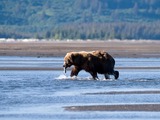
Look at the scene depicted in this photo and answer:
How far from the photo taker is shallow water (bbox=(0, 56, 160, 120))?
21609 mm

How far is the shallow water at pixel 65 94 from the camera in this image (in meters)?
21.6

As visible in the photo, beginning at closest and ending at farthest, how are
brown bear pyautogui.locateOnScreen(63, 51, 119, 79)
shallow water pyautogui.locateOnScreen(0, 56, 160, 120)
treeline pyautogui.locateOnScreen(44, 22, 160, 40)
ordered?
shallow water pyautogui.locateOnScreen(0, 56, 160, 120), brown bear pyautogui.locateOnScreen(63, 51, 119, 79), treeline pyautogui.locateOnScreen(44, 22, 160, 40)

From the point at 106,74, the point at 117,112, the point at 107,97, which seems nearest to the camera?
the point at 117,112

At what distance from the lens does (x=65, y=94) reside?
2655cm

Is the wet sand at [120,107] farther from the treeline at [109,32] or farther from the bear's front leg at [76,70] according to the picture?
the treeline at [109,32]

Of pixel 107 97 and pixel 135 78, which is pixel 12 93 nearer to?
pixel 107 97

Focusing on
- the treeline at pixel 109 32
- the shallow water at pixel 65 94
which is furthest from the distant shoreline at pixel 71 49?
the treeline at pixel 109 32

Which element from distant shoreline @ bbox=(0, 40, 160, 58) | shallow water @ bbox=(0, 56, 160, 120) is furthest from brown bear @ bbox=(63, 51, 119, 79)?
distant shoreline @ bbox=(0, 40, 160, 58)

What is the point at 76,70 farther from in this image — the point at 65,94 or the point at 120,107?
the point at 120,107

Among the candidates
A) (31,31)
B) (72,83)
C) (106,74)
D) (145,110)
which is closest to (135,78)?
(106,74)

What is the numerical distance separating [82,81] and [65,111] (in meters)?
9.75

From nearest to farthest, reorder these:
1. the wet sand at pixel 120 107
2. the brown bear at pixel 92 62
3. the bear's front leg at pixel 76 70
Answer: the wet sand at pixel 120 107 < the brown bear at pixel 92 62 < the bear's front leg at pixel 76 70

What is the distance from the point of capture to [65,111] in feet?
72.8

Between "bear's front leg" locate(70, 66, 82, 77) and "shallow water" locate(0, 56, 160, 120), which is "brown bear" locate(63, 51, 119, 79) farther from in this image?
"shallow water" locate(0, 56, 160, 120)
